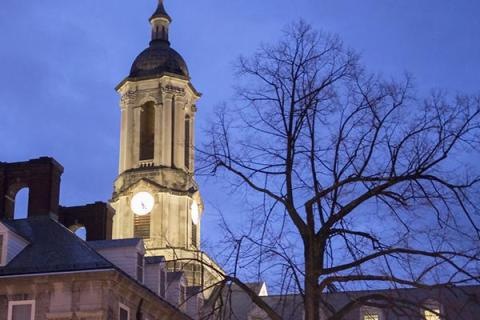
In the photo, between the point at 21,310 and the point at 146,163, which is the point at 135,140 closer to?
the point at 146,163

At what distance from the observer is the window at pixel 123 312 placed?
34.4 metres

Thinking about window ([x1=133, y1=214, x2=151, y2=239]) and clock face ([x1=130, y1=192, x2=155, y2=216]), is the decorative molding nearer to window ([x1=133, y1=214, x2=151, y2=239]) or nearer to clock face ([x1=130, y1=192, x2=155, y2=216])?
clock face ([x1=130, y1=192, x2=155, y2=216])

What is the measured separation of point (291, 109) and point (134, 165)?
51616 mm

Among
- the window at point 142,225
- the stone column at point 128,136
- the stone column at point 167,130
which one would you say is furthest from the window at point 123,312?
the stone column at point 128,136

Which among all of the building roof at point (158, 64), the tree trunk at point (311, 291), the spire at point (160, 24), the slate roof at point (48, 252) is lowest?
the tree trunk at point (311, 291)

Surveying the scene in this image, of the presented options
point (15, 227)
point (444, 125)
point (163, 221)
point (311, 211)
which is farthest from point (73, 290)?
point (163, 221)

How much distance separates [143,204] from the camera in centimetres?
6906

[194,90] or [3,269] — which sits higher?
[194,90]

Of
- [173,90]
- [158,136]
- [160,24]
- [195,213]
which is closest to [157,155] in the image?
[158,136]

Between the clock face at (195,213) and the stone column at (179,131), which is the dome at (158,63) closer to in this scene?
the stone column at (179,131)

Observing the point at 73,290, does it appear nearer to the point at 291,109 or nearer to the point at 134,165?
the point at 291,109

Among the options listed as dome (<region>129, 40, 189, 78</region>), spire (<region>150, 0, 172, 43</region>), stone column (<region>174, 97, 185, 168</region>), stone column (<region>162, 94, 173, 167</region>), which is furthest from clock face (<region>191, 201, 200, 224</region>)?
spire (<region>150, 0, 172, 43</region>)

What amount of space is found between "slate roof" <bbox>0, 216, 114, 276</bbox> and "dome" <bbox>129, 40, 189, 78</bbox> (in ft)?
121

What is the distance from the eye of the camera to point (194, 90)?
7531 cm
